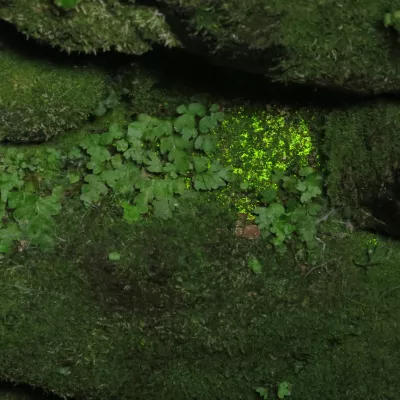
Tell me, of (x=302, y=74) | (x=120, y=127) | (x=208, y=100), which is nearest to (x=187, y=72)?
(x=208, y=100)

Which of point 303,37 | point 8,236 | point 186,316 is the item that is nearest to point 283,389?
point 186,316

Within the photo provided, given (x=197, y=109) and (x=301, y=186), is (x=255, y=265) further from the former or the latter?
(x=197, y=109)

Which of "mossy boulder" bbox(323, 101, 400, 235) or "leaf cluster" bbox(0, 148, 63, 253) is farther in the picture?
"leaf cluster" bbox(0, 148, 63, 253)

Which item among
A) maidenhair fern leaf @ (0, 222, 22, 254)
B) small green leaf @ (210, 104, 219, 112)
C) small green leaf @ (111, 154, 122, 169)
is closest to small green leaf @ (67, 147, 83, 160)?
small green leaf @ (111, 154, 122, 169)

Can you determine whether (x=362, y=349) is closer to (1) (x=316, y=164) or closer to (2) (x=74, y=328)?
(1) (x=316, y=164)

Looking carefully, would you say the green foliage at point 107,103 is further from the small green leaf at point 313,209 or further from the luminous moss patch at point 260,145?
the small green leaf at point 313,209

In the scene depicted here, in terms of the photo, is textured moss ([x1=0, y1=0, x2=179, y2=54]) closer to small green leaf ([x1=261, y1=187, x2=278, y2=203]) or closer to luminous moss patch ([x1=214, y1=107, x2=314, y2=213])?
luminous moss patch ([x1=214, y1=107, x2=314, y2=213])

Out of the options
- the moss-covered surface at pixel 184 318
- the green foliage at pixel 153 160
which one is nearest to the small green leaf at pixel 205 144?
the green foliage at pixel 153 160
